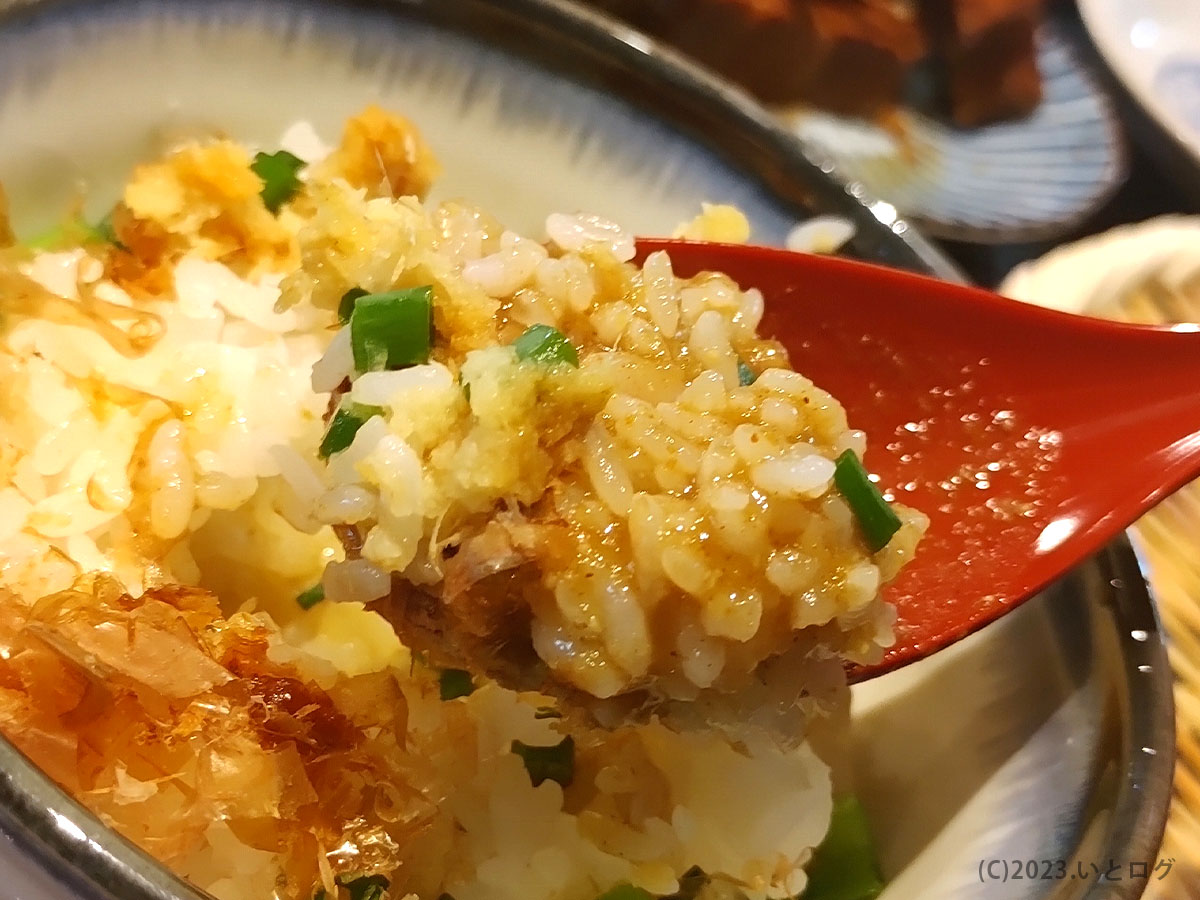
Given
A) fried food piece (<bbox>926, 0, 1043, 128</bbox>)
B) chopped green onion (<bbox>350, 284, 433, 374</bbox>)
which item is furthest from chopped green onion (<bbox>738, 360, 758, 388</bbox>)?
fried food piece (<bbox>926, 0, 1043, 128</bbox>)

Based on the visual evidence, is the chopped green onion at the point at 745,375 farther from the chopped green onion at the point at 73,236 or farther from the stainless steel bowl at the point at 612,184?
the chopped green onion at the point at 73,236

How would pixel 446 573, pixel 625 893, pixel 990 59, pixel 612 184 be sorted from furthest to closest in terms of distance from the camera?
pixel 990 59 → pixel 612 184 → pixel 625 893 → pixel 446 573

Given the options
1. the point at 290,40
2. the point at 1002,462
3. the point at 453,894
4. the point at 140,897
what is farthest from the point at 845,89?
the point at 140,897

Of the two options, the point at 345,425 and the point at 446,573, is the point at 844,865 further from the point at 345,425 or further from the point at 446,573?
the point at 345,425

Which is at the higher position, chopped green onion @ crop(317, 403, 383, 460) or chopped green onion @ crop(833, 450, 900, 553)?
chopped green onion @ crop(833, 450, 900, 553)

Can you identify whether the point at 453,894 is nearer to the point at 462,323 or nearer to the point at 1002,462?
the point at 462,323

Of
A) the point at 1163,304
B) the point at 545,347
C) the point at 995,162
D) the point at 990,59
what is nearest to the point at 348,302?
the point at 545,347

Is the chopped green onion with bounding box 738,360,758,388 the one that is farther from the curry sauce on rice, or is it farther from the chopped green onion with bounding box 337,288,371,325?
the chopped green onion with bounding box 337,288,371,325
